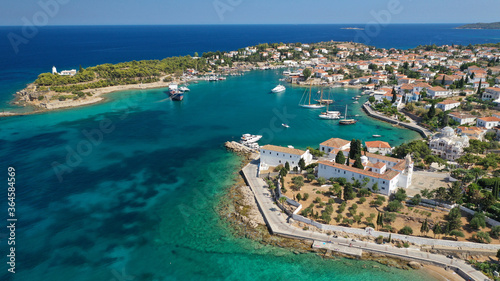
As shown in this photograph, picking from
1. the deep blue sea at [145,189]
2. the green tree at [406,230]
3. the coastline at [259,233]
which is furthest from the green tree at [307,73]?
the green tree at [406,230]

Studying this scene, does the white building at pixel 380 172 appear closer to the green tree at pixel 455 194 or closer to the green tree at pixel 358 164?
the green tree at pixel 358 164

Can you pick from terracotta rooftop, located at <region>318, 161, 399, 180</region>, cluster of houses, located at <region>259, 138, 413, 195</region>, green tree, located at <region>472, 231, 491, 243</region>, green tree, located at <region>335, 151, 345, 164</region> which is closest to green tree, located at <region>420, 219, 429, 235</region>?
green tree, located at <region>472, 231, 491, 243</region>

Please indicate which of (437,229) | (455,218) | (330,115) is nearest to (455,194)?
(455,218)

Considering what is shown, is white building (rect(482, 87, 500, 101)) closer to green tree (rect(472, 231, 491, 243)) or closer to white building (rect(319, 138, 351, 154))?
white building (rect(319, 138, 351, 154))

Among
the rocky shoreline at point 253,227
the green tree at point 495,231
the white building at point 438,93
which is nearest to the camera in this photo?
the rocky shoreline at point 253,227

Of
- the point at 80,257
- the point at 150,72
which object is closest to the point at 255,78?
the point at 150,72

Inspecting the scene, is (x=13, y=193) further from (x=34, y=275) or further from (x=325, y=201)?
(x=325, y=201)

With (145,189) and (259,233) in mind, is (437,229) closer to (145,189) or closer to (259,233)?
(259,233)
